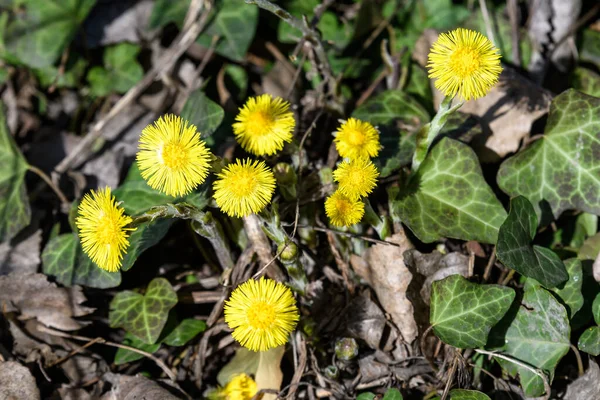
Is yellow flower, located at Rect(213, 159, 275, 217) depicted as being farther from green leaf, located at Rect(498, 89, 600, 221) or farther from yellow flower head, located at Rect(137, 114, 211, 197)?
green leaf, located at Rect(498, 89, 600, 221)

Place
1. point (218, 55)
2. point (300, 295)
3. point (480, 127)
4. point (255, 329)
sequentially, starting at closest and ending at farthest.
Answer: point (255, 329), point (300, 295), point (480, 127), point (218, 55)

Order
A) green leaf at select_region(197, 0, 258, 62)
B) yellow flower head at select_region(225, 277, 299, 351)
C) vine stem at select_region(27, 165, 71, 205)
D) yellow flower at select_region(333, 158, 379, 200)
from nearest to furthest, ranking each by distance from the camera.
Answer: yellow flower head at select_region(225, 277, 299, 351)
yellow flower at select_region(333, 158, 379, 200)
vine stem at select_region(27, 165, 71, 205)
green leaf at select_region(197, 0, 258, 62)

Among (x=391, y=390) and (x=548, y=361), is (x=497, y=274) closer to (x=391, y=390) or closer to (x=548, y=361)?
(x=548, y=361)

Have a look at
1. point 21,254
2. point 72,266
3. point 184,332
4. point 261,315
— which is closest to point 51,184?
point 21,254

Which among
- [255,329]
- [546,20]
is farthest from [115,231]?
[546,20]

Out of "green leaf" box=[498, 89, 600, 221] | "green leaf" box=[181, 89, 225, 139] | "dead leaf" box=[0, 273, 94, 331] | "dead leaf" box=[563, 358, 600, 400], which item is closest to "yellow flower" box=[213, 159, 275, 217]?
"green leaf" box=[181, 89, 225, 139]

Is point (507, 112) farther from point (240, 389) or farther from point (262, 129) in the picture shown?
point (240, 389)
